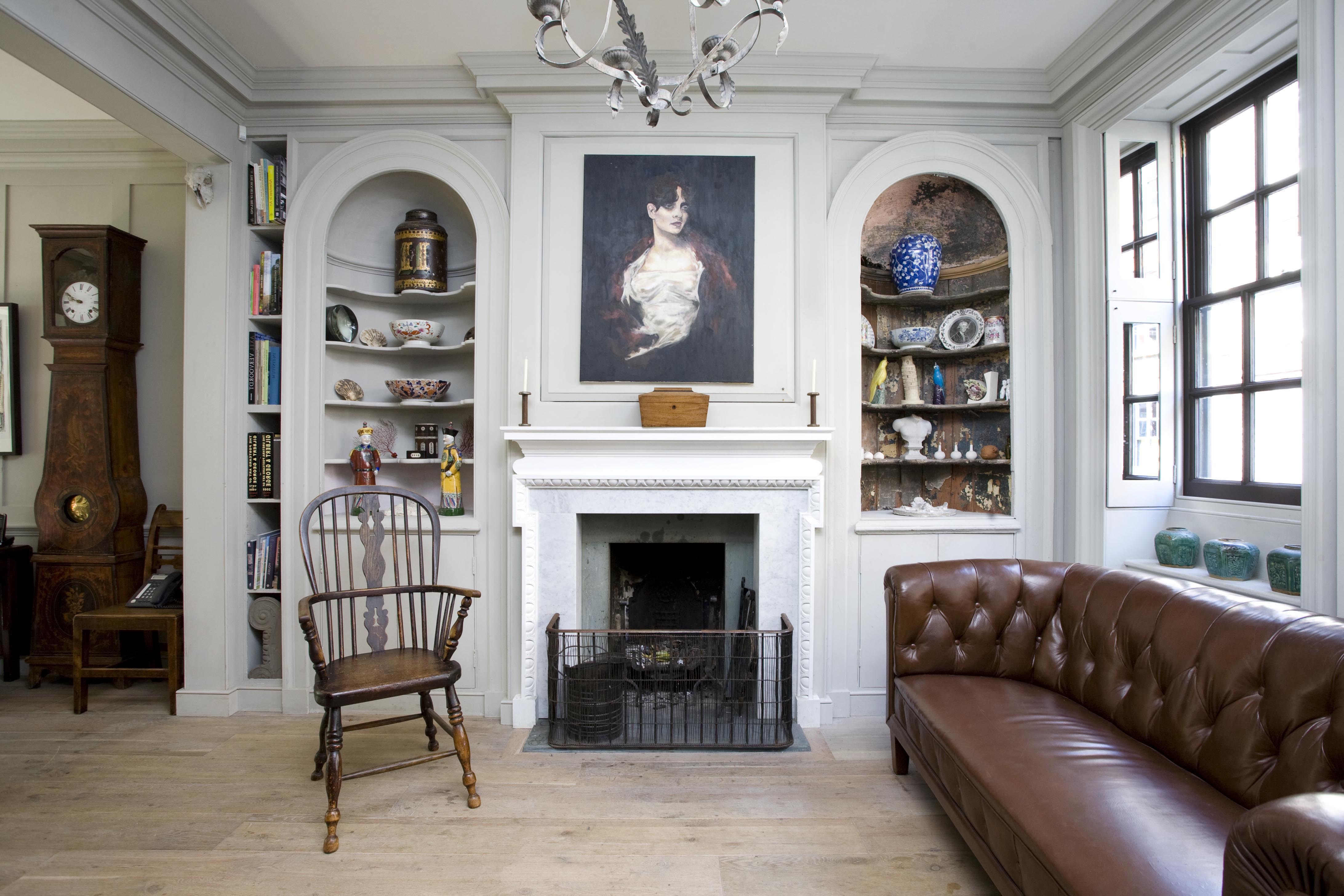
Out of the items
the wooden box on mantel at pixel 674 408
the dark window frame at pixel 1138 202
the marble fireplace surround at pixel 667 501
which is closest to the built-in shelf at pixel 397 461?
the marble fireplace surround at pixel 667 501

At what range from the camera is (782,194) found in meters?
3.20

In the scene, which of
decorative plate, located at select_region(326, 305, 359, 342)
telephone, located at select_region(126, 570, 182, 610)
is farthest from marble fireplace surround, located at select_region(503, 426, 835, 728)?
telephone, located at select_region(126, 570, 182, 610)

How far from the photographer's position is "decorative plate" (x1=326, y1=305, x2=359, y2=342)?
11.2ft

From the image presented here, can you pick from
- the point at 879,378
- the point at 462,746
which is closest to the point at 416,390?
the point at 462,746

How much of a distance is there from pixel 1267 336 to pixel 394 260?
422cm

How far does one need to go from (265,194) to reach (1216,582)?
4.69 m

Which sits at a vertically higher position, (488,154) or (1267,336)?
(488,154)

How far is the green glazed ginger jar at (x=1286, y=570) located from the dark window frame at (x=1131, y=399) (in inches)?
26.8

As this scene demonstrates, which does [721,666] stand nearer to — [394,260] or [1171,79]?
[394,260]

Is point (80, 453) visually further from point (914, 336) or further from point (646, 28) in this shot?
point (914, 336)

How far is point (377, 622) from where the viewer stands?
8.97 ft

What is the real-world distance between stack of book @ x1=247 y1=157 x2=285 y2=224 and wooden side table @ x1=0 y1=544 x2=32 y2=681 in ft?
7.67

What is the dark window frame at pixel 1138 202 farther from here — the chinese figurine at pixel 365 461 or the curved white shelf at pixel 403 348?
the chinese figurine at pixel 365 461

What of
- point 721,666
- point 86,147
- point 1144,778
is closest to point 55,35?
point 86,147
